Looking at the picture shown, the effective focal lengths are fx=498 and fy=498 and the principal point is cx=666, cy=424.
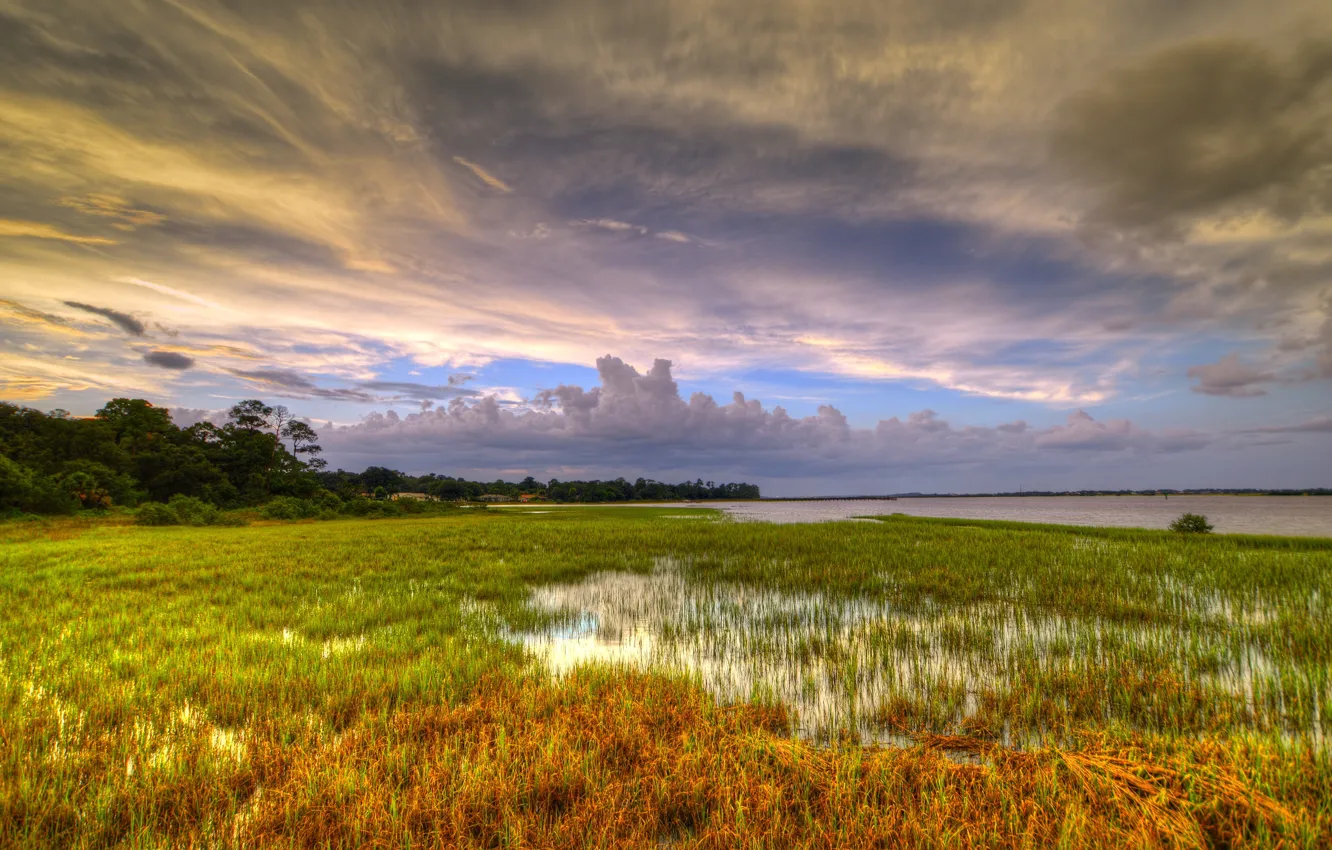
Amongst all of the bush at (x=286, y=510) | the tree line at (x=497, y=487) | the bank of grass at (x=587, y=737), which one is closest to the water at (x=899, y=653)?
the bank of grass at (x=587, y=737)

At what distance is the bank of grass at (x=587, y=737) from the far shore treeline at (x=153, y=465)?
107ft

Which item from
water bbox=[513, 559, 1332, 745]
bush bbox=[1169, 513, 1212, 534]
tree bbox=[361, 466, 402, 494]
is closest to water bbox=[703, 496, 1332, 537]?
bush bbox=[1169, 513, 1212, 534]

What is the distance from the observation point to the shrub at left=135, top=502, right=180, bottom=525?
31688 millimetres

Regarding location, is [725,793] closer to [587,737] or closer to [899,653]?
[587,737]

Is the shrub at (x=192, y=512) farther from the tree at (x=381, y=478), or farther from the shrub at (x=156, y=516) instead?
the tree at (x=381, y=478)

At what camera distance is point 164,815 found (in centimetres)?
341

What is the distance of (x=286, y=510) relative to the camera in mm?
42719

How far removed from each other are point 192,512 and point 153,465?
18891mm

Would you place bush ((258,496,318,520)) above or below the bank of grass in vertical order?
below

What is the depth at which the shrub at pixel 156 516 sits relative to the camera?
31688 mm

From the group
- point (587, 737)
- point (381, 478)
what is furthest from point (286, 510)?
point (381, 478)

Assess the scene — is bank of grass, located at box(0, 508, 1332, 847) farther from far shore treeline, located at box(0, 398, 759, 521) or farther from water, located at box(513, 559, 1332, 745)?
far shore treeline, located at box(0, 398, 759, 521)

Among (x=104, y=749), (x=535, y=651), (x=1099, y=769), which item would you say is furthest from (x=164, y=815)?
(x=1099, y=769)

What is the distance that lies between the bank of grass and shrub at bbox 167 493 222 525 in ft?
94.5
